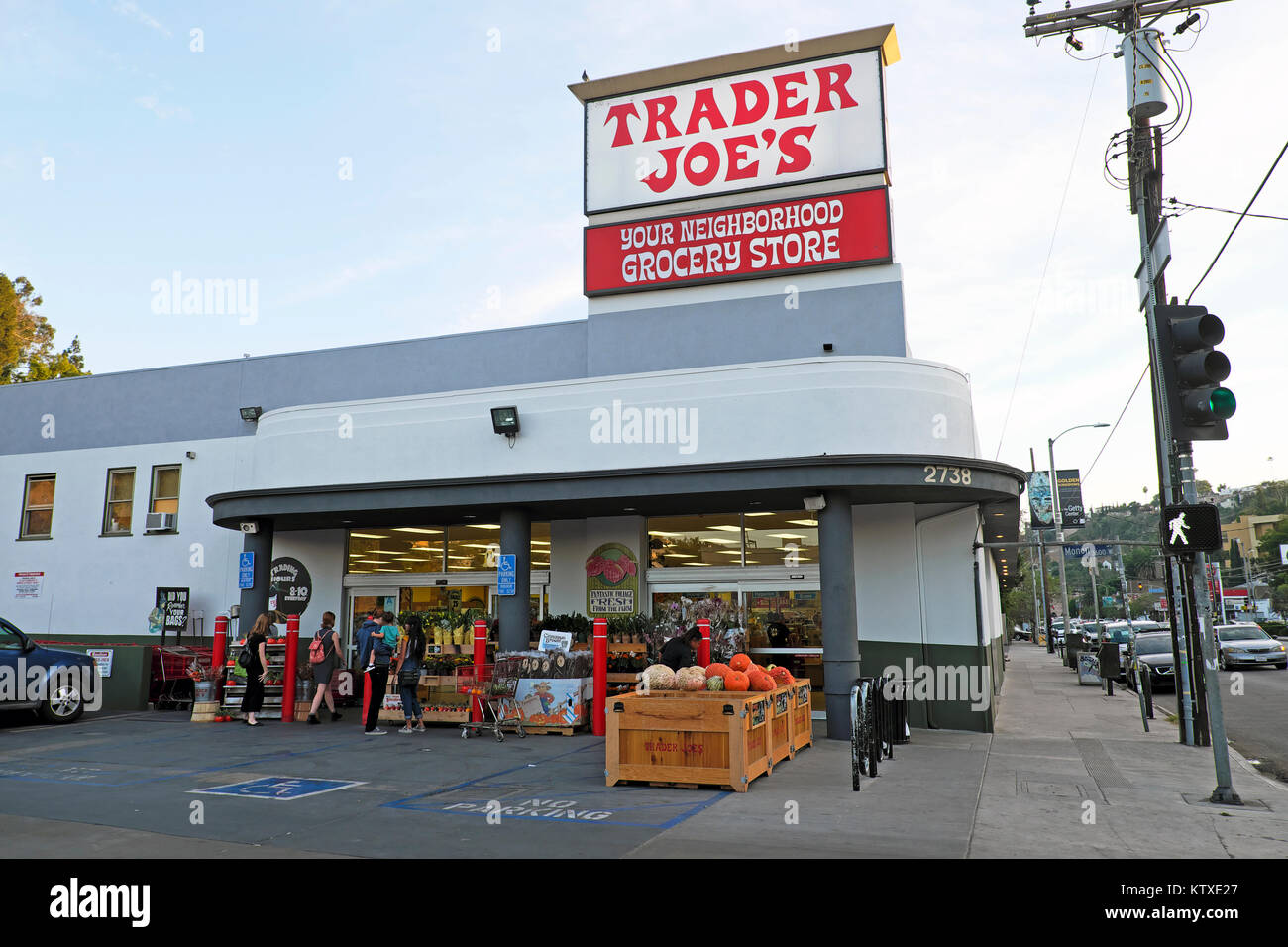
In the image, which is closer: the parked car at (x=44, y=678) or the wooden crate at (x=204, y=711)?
the parked car at (x=44, y=678)

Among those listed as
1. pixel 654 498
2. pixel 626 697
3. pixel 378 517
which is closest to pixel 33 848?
pixel 626 697

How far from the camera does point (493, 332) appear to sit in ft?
63.9

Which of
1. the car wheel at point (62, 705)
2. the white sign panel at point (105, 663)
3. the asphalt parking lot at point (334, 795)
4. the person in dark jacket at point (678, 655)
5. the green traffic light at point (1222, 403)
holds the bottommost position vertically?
the asphalt parking lot at point (334, 795)

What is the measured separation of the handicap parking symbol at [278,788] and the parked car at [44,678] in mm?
7951

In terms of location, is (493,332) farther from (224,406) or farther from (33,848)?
(33,848)

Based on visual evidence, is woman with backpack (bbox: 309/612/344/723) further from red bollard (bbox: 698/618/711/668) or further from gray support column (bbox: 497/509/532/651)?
red bollard (bbox: 698/618/711/668)

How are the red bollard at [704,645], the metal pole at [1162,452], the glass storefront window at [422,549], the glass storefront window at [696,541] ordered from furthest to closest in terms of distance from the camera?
the glass storefront window at [422,549], the glass storefront window at [696,541], the red bollard at [704,645], the metal pole at [1162,452]

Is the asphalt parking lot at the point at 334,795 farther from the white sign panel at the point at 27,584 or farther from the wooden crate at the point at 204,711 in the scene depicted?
the white sign panel at the point at 27,584

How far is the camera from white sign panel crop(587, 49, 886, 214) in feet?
58.2

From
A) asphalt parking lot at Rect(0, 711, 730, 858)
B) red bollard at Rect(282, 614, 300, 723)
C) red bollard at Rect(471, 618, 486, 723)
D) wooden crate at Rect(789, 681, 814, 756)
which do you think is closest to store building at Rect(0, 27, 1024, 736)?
red bollard at Rect(471, 618, 486, 723)

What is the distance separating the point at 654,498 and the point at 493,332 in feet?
22.3

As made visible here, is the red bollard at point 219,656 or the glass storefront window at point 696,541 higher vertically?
the glass storefront window at point 696,541

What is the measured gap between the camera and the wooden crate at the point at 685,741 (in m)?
9.20

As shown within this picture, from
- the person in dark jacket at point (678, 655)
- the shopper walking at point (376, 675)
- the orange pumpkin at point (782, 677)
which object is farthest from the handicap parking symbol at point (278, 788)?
the orange pumpkin at point (782, 677)
